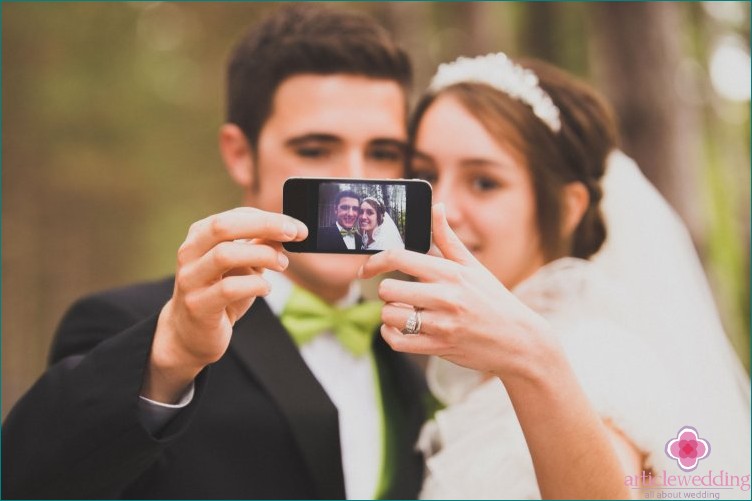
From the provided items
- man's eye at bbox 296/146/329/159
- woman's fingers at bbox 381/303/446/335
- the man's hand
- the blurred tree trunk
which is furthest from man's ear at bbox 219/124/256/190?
the blurred tree trunk

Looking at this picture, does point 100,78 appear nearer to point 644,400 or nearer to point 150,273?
point 150,273

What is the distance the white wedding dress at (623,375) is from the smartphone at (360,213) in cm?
87

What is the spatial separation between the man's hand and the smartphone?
74mm

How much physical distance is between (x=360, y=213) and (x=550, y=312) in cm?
123

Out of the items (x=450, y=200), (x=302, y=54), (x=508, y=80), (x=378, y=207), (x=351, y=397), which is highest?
(x=302, y=54)

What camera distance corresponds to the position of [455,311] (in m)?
1.55

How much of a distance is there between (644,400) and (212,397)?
1.55 m

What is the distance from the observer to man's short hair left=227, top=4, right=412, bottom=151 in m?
2.91

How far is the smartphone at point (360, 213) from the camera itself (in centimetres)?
170

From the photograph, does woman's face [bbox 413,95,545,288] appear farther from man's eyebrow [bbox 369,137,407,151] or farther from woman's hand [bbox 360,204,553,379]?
woman's hand [bbox 360,204,553,379]

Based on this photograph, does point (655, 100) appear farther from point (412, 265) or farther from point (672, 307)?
point (412, 265)

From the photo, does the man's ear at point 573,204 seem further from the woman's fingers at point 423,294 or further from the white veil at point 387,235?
the woman's fingers at point 423,294

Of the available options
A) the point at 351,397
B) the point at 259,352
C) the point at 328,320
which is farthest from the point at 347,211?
the point at 351,397

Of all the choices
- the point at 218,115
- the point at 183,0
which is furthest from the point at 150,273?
the point at 183,0
